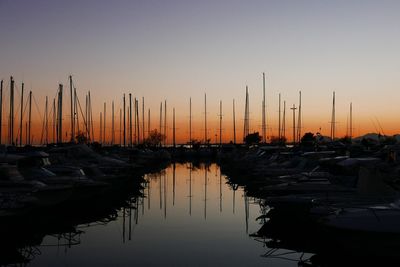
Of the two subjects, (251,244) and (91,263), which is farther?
(251,244)

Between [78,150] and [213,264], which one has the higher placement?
[78,150]

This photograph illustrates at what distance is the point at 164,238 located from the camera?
20.1 metres

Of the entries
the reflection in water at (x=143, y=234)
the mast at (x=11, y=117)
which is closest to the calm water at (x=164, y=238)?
the reflection in water at (x=143, y=234)

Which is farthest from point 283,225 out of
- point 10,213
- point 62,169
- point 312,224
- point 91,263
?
point 62,169

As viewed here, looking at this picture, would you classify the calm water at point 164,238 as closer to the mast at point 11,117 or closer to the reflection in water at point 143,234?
the reflection in water at point 143,234

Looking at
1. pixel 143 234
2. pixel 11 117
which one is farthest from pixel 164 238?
pixel 11 117

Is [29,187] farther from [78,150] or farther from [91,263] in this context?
[78,150]

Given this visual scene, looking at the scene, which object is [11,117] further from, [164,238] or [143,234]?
[164,238]

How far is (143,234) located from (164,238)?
127 centimetres

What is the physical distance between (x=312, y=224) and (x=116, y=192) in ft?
55.4

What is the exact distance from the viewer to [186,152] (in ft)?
313

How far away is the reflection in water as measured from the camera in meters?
16.6

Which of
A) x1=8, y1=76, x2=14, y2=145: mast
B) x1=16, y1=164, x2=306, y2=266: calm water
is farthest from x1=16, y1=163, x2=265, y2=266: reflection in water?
x1=8, y1=76, x2=14, y2=145: mast

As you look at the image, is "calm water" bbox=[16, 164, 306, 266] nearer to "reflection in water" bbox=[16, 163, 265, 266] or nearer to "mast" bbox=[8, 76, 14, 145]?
"reflection in water" bbox=[16, 163, 265, 266]
